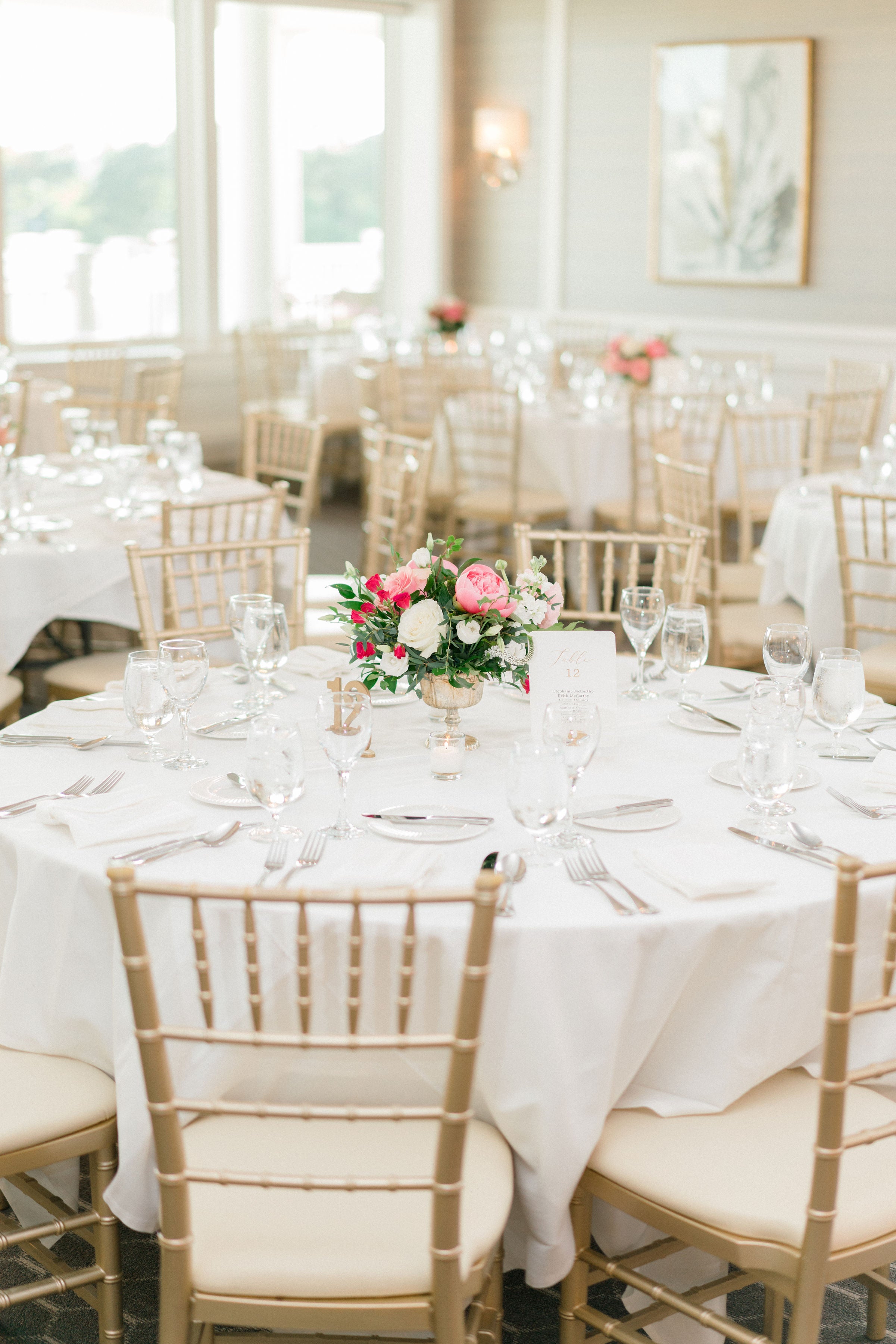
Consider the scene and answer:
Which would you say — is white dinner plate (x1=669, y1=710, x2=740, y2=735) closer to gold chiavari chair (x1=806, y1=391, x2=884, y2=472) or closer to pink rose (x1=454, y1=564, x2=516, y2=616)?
pink rose (x1=454, y1=564, x2=516, y2=616)

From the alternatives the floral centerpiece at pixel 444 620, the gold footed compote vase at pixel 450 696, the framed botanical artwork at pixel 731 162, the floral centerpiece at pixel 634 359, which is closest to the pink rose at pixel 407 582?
the floral centerpiece at pixel 444 620

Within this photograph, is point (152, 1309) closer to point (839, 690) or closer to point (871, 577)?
point (839, 690)

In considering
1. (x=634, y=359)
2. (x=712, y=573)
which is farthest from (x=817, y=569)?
(x=634, y=359)

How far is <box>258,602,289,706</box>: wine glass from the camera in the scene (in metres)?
2.62

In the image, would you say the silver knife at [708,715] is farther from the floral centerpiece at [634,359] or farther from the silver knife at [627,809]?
the floral centerpiece at [634,359]

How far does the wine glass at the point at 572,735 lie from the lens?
2068mm

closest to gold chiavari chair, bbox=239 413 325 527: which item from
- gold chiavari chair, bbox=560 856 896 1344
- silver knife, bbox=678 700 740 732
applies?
silver knife, bbox=678 700 740 732

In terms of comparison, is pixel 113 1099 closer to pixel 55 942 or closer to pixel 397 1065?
pixel 55 942

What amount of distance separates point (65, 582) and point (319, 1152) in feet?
8.55

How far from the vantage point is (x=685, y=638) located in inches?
102

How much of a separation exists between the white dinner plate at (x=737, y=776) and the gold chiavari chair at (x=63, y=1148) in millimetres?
1041

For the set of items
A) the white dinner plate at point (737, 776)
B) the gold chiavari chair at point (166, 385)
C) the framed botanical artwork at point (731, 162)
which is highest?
the framed botanical artwork at point (731, 162)

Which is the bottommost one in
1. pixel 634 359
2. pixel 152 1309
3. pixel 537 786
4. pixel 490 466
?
pixel 152 1309

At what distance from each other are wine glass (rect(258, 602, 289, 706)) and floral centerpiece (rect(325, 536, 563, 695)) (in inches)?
7.3
